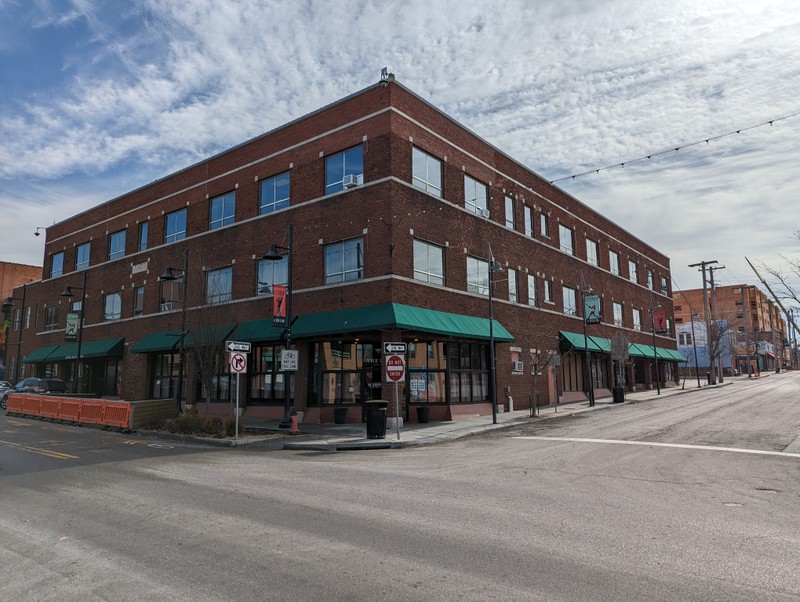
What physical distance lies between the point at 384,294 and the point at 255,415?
887 centimetres

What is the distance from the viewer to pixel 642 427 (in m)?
18.7

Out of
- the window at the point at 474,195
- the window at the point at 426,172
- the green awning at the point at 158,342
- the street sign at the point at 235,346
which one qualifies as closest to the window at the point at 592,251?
the window at the point at 474,195

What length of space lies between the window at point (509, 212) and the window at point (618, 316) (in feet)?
53.7

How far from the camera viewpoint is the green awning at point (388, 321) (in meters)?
19.7

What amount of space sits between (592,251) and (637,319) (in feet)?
33.7

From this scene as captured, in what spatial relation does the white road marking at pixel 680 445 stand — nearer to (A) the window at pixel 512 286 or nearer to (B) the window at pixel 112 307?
(A) the window at pixel 512 286

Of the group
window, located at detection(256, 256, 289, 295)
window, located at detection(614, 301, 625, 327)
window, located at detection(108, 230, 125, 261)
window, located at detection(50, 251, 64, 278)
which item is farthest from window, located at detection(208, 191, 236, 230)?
window, located at detection(614, 301, 625, 327)

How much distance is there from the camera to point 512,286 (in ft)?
93.7

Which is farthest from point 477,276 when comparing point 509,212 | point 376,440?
point 376,440

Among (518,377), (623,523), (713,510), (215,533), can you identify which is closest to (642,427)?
(518,377)

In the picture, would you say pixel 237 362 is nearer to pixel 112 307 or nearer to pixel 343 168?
pixel 343 168

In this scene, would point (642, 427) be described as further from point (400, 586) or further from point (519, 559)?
point (400, 586)

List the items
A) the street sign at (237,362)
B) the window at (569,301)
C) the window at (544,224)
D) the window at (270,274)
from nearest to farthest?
the street sign at (237,362) → the window at (270,274) → the window at (544,224) → the window at (569,301)

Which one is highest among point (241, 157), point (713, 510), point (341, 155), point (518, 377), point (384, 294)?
point (241, 157)
